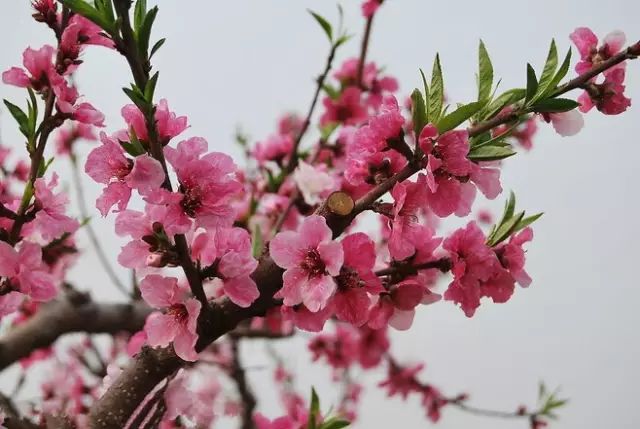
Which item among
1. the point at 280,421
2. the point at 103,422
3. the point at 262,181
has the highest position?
the point at 262,181

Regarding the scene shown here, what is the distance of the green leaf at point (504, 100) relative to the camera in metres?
1.04

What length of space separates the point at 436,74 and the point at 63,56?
0.78 metres

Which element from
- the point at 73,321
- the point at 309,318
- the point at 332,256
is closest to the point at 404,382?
the point at 73,321

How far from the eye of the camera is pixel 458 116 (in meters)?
0.94

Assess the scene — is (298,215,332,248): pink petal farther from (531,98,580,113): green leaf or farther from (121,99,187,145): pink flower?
(531,98,580,113): green leaf

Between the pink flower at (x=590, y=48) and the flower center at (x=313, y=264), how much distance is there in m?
0.71

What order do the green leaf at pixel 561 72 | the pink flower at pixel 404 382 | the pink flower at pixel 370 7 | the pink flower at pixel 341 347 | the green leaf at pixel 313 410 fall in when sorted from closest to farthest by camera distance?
1. the green leaf at pixel 561 72
2. the green leaf at pixel 313 410
3. the pink flower at pixel 370 7
4. the pink flower at pixel 404 382
5. the pink flower at pixel 341 347

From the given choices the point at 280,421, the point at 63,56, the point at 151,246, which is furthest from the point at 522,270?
the point at 63,56

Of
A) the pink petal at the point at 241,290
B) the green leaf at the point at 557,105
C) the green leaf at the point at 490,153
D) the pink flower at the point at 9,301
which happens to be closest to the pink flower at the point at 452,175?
the green leaf at the point at 490,153

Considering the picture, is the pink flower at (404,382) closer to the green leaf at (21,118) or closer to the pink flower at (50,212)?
the pink flower at (50,212)

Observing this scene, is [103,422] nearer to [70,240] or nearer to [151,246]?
[151,246]

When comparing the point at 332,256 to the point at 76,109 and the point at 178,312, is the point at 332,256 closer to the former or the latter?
the point at 178,312

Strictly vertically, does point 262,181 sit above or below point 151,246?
above

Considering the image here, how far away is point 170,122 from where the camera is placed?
94 cm
